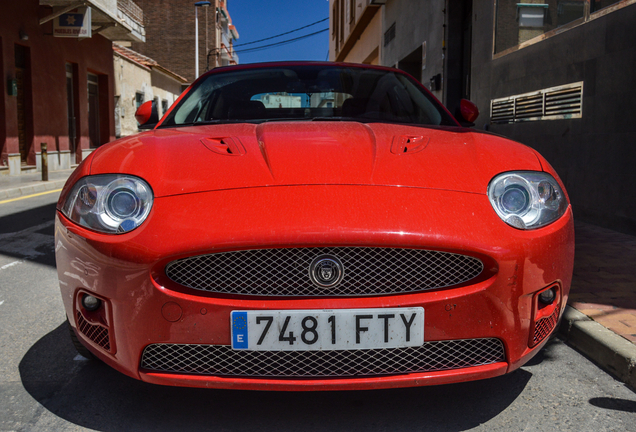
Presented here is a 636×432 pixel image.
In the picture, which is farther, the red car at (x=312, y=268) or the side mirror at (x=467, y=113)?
the side mirror at (x=467, y=113)

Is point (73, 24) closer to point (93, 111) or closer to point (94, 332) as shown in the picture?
point (93, 111)

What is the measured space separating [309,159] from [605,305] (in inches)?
79.0

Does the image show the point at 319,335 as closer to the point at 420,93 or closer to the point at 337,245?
the point at 337,245

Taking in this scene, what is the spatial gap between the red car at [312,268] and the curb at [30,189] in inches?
346

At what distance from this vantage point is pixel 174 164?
2111mm

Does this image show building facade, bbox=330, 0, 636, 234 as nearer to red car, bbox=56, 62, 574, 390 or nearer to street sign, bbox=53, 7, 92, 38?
red car, bbox=56, 62, 574, 390

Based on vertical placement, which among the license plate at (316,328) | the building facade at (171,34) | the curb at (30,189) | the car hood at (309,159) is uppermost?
the building facade at (171,34)

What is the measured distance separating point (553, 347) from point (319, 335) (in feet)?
5.18

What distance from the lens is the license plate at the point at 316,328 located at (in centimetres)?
176

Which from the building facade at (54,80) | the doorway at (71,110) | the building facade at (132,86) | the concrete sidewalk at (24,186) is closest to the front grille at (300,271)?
the concrete sidewalk at (24,186)

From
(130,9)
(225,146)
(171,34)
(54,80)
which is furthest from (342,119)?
(171,34)

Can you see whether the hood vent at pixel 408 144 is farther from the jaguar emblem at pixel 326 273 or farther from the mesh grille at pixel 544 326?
the mesh grille at pixel 544 326

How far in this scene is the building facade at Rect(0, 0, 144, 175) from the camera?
13891 mm

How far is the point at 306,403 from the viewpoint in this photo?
7.04 ft
